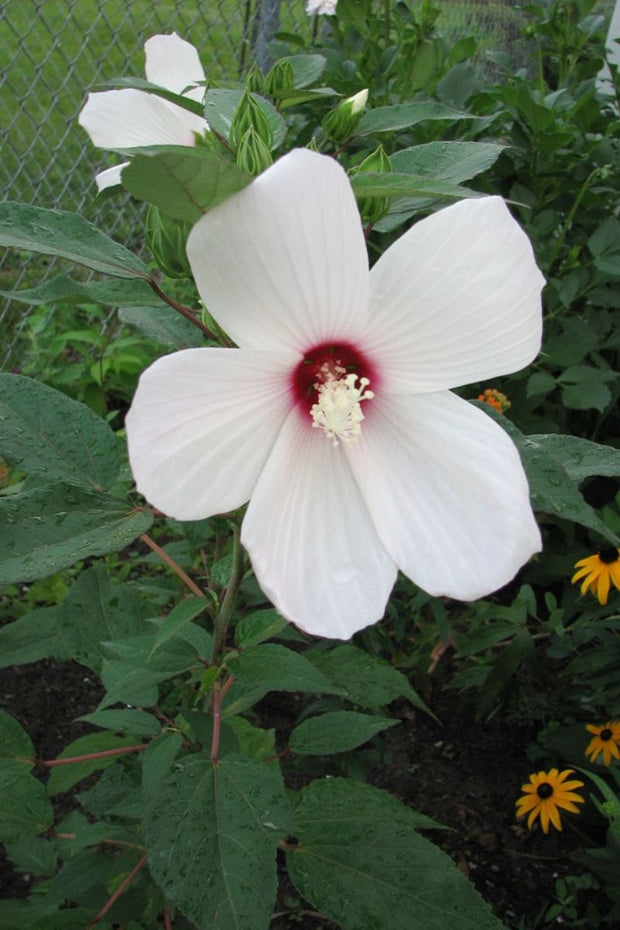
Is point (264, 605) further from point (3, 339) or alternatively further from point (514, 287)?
point (3, 339)

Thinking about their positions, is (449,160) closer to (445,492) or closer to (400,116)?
(400,116)

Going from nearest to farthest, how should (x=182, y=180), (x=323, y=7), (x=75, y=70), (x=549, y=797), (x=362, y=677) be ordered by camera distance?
(x=182, y=180) → (x=362, y=677) → (x=549, y=797) → (x=323, y=7) → (x=75, y=70)

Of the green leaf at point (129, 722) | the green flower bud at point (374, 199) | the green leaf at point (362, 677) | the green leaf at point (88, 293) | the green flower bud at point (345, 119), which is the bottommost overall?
the green leaf at point (362, 677)

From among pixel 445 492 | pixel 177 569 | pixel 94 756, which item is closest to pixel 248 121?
pixel 445 492

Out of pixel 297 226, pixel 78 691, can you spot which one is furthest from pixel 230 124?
pixel 78 691

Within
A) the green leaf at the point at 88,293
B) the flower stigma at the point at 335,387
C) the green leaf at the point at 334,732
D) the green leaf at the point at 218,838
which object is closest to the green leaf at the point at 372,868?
the green leaf at the point at 334,732

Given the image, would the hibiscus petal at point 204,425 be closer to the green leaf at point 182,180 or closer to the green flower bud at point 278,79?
the green leaf at point 182,180
